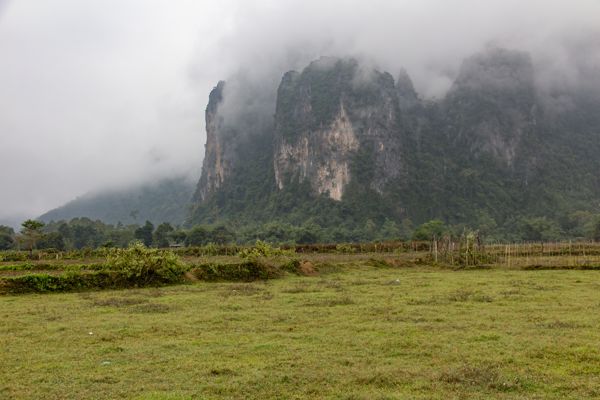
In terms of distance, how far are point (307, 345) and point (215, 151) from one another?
158204mm

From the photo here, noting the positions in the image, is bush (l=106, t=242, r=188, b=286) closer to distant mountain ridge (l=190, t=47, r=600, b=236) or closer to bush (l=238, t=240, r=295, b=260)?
bush (l=238, t=240, r=295, b=260)

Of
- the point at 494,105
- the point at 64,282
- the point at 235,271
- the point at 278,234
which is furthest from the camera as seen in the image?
the point at 494,105

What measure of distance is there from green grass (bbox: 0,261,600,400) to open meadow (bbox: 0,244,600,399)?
0.10ft

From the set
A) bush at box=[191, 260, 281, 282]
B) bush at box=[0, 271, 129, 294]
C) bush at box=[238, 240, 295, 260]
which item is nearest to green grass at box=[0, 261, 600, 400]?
bush at box=[0, 271, 129, 294]

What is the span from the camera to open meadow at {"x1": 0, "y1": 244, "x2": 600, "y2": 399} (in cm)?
763

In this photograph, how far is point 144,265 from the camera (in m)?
23.2

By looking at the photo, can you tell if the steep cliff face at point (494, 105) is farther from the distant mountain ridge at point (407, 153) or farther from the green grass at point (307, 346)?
the green grass at point (307, 346)

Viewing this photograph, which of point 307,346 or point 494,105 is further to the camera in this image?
point 494,105

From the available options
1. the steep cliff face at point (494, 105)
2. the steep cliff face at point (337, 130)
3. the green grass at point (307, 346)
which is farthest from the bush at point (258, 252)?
the steep cliff face at point (494, 105)

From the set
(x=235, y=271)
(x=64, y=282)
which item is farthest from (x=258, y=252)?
(x=64, y=282)

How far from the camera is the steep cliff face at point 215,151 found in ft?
521

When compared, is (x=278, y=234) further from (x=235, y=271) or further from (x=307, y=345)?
(x=307, y=345)

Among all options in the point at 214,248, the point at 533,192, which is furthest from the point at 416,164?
the point at 214,248

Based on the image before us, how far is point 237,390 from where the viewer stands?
7555 mm
